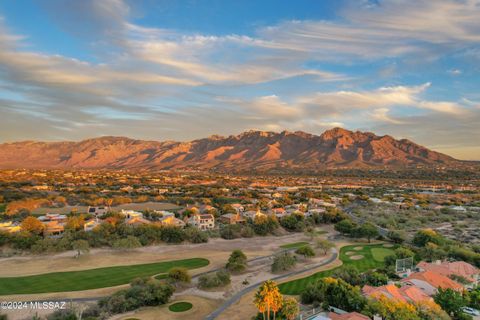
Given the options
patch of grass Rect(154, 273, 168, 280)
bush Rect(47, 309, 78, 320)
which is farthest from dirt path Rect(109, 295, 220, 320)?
patch of grass Rect(154, 273, 168, 280)

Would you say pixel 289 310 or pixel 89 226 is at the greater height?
pixel 289 310

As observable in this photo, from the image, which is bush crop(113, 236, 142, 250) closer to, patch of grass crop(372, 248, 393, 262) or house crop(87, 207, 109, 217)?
house crop(87, 207, 109, 217)

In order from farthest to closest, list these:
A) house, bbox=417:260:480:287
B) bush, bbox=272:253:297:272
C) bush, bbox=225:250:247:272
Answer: bush, bbox=272:253:297:272 < bush, bbox=225:250:247:272 < house, bbox=417:260:480:287

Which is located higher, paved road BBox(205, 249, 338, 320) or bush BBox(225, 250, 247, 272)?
bush BBox(225, 250, 247, 272)

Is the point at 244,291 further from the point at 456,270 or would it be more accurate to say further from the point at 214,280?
the point at 456,270

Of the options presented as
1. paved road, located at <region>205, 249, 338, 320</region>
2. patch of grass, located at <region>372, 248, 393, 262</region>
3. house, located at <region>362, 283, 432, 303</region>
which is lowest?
paved road, located at <region>205, 249, 338, 320</region>

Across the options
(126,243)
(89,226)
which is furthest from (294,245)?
(89,226)

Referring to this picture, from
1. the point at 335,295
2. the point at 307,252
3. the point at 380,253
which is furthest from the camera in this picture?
the point at 380,253
